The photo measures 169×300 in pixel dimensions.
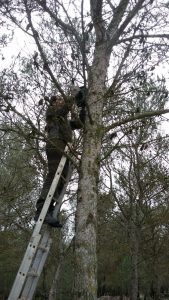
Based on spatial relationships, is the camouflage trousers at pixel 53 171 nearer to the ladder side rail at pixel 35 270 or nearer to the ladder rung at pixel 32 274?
the ladder side rail at pixel 35 270

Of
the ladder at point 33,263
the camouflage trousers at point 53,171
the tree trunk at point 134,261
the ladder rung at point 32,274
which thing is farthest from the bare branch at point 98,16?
the tree trunk at point 134,261

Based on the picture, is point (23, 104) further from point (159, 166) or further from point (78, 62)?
point (159, 166)

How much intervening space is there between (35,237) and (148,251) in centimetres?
1553

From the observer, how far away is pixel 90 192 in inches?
183

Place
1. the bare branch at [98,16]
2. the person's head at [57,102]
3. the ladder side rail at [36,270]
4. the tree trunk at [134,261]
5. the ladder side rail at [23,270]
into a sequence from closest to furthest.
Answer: the ladder side rail at [23,270], the ladder side rail at [36,270], the bare branch at [98,16], the person's head at [57,102], the tree trunk at [134,261]

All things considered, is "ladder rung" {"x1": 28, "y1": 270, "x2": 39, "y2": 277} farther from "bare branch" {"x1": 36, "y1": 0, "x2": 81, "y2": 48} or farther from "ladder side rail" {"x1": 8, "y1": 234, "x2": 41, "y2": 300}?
"bare branch" {"x1": 36, "y1": 0, "x2": 81, "y2": 48}

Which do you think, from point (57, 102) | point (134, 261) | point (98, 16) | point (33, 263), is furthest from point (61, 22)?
point (134, 261)

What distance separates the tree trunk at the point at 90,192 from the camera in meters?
4.18

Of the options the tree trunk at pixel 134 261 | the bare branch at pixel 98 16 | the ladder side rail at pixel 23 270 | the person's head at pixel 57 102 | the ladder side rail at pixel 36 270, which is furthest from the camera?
the tree trunk at pixel 134 261

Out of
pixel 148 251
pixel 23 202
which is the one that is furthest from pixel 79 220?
pixel 148 251

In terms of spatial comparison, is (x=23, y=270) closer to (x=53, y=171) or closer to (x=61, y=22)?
(x=53, y=171)

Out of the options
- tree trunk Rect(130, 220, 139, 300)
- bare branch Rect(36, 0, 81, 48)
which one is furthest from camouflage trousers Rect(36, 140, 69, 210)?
tree trunk Rect(130, 220, 139, 300)

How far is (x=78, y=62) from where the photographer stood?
4973 mm

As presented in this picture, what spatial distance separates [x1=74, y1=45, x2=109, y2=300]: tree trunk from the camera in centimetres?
418
